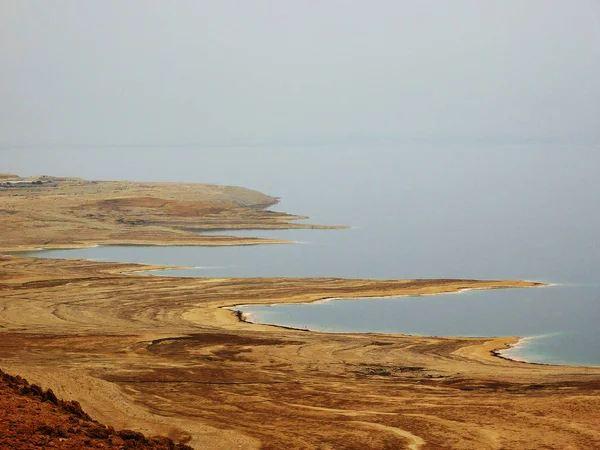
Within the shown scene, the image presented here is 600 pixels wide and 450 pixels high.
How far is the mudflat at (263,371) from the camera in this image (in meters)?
17.2

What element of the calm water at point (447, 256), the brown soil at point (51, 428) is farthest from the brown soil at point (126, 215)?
the brown soil at point (51, 428)

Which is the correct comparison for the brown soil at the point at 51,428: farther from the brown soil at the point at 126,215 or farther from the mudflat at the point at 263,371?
the brown soil at the point at 126,215

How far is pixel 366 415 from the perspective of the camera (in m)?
18.2

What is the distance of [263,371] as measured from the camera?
882 inches

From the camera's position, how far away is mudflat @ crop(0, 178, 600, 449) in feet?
56.3

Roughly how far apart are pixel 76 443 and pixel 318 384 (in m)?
8.94

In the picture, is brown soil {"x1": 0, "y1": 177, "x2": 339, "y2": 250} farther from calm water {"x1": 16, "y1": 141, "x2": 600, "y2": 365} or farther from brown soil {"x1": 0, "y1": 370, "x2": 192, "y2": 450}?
brown soil {"x1": 0, "y1": 370, "x2": 192, "y2": 450}

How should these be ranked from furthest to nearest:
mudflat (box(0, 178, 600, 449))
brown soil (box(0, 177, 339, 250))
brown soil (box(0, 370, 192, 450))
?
brown soil (box(0, 177, 339, 250)) < mudflat (box(0, 178, 600, 449)) < brown soil (box(0, 370, 192, 450))

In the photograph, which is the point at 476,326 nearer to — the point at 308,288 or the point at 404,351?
the point at 404,351

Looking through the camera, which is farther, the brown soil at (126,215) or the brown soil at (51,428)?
the brown soil at (126,215)

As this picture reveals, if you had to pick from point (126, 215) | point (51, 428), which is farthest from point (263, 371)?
point (126, 215)

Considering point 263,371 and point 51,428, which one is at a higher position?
point 51,428

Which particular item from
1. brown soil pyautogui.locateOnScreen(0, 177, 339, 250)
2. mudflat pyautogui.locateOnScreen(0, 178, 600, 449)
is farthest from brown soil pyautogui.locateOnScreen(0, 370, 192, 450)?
brown soil pyautogui.locateOnScreen(0, 177, 339, 250)

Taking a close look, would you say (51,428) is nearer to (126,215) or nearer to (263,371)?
(263,371)
